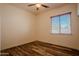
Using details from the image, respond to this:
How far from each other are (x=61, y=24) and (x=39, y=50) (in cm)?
51

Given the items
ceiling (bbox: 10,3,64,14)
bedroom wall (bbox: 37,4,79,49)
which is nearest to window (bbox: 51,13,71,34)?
bedroom wall (bbox: 37,4,79,49)

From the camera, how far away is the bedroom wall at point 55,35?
1.73 metres

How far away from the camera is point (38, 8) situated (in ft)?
5.97

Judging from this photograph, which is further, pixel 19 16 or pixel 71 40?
pixel 19 16

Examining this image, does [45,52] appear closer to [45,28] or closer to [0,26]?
[45,28]

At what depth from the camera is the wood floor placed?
1.75m

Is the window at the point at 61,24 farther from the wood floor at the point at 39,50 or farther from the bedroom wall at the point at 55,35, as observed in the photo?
the wood floor at the point at 39,50

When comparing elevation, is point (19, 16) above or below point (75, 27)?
above

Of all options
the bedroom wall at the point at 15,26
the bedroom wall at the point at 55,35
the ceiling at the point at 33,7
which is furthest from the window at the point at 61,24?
the bedroom wall at the point at 15,26

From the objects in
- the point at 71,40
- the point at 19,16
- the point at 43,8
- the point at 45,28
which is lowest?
the point at 71,40

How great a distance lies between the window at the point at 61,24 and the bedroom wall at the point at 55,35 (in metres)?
0.06

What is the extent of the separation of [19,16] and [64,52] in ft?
2.83

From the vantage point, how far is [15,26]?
1831 millimetres

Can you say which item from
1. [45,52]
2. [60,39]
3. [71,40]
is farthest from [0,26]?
[71,40]
